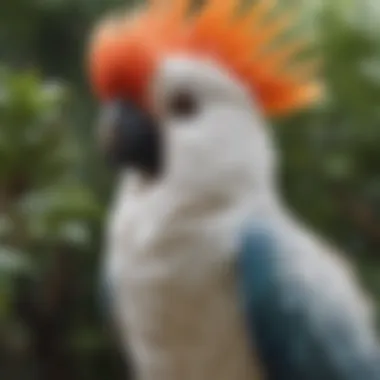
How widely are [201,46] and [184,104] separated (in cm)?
5

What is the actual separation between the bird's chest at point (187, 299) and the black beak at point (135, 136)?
0.05 m

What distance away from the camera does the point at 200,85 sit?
0.84 m

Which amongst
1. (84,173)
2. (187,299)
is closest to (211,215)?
(187,299)

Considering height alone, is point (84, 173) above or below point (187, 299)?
above

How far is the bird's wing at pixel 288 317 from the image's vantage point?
83 cm

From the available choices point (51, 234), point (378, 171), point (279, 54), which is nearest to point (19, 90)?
point (51, 234)

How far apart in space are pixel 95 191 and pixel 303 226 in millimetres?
212

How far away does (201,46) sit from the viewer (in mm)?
851

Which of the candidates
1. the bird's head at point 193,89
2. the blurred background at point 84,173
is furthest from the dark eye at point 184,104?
the blurred background at point 84,173

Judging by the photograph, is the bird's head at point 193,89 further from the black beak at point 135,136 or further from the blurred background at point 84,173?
the blurred background at point 84,173

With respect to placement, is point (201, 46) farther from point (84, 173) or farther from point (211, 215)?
point (84, 173)

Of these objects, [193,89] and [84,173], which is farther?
[84,173]

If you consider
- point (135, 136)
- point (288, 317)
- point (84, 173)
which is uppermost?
point (84, 173)

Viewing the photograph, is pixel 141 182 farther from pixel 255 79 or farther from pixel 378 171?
pixel 378 171
